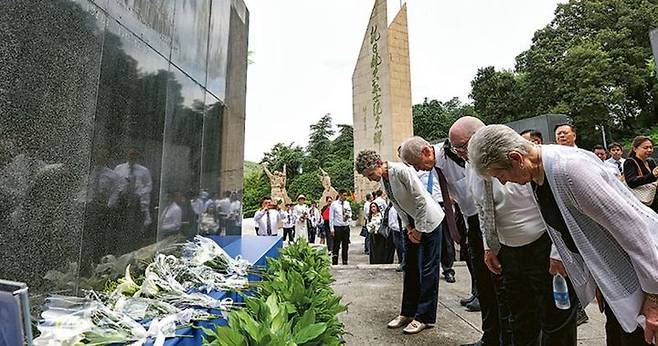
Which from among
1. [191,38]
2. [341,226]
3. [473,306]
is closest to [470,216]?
[473,306]

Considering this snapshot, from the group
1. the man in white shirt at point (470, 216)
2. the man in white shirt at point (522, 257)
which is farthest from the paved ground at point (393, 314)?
the man in white shirt at point (522, 257)

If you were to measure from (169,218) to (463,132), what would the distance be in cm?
241

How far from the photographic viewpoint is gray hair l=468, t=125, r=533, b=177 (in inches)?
67.7

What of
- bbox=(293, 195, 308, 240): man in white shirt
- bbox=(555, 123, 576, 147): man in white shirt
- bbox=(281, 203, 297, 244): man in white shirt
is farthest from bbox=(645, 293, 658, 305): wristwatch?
bbox=(293, 195, 308, 240): man in white shirt

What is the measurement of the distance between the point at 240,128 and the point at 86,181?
4.07m

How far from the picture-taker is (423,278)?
360cm

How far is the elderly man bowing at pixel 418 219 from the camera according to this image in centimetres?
354

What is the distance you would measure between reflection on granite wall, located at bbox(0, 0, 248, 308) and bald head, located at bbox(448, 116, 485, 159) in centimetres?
215

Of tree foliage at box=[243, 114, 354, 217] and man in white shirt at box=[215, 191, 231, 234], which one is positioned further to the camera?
tree foliage at box=[243, 114, 354, 217]

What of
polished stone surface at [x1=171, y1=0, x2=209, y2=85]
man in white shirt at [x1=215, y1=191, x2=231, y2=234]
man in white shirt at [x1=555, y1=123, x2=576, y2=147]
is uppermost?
polished stone surface at [x1=171, y1=0, x2=209, y2=85]

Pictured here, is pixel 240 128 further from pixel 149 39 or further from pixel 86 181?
pixel 86 181

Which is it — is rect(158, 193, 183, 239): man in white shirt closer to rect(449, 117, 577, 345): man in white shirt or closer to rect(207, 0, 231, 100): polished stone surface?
rect(207, 0, 231, 100): polished stone surface

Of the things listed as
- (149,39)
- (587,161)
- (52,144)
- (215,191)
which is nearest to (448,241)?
(215,191)

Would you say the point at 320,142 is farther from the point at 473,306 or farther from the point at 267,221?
the point at 473,306
